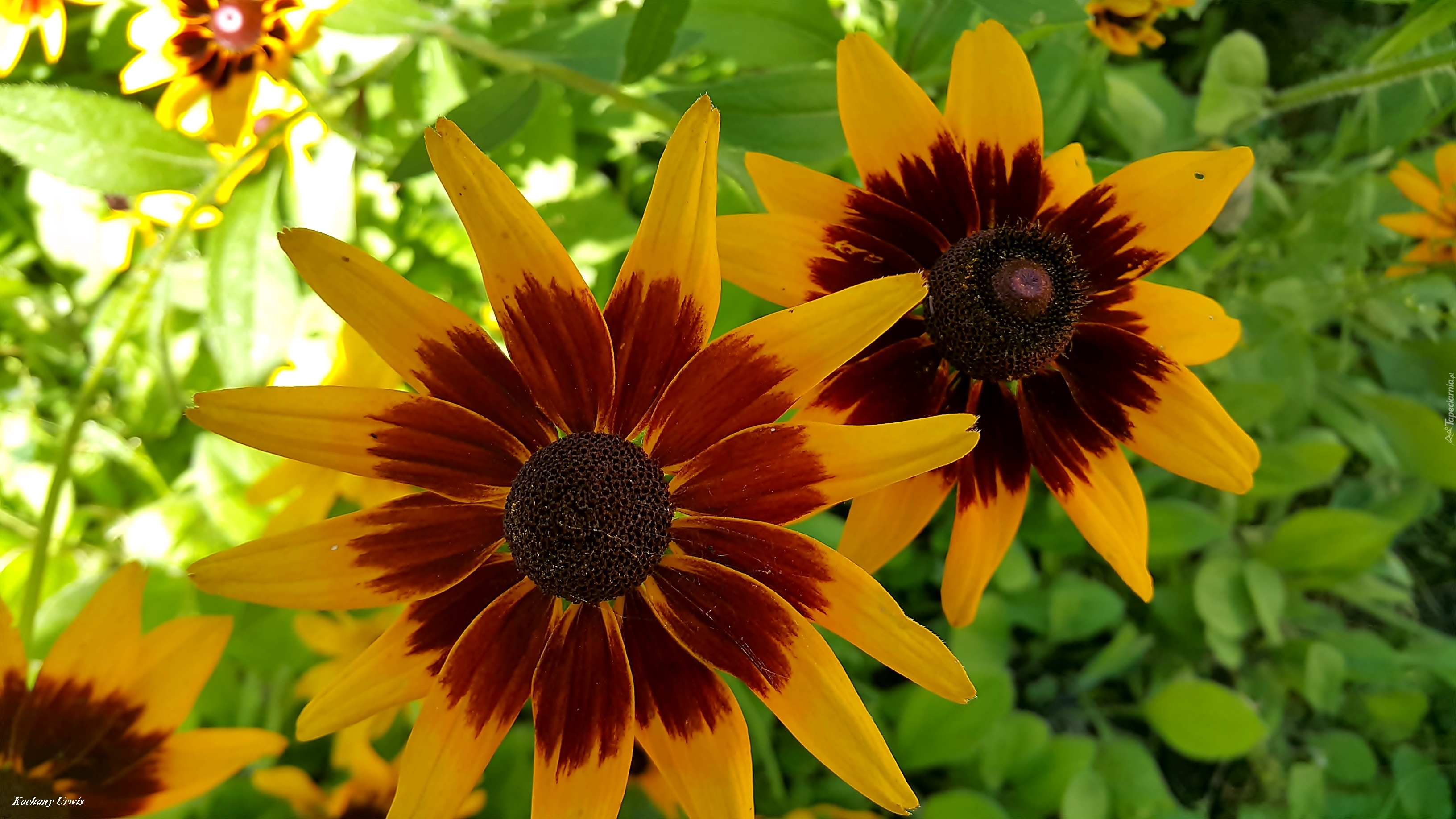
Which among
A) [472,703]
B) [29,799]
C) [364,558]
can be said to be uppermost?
[364,558]

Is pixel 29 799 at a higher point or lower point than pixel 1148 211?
lower

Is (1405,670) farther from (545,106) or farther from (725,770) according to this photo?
(545,106)

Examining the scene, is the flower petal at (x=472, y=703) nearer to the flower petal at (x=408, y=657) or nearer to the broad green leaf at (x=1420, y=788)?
the flower petal at (x=408, y=657)

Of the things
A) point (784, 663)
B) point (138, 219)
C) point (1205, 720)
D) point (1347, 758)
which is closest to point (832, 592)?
point (784, 663)

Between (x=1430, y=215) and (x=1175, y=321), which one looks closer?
(x=1175, y=321)

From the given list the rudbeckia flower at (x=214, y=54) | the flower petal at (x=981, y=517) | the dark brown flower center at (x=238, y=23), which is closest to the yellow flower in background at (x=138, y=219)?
the rudbeckia flower at (x=214, y=54)

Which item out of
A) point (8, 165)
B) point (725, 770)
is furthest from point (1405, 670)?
point (8, 165)

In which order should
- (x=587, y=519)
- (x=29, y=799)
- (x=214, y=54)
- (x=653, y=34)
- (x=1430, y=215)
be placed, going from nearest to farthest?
(x=587, y=519) < (x=29, y=799) < (x=653, y=34) < (x=214, y=54) < (x=1430, y=215)

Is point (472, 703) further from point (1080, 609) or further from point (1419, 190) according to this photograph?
point (1419, 190)
